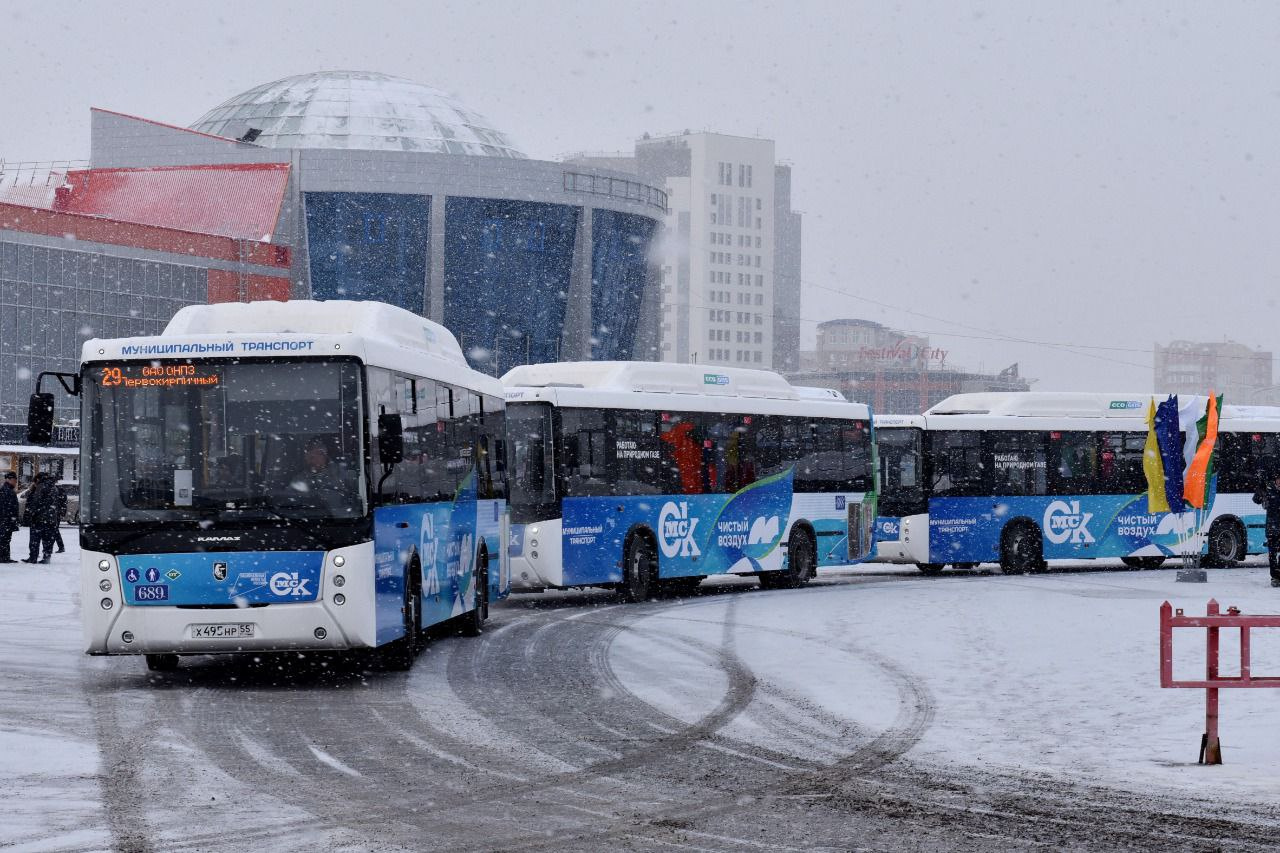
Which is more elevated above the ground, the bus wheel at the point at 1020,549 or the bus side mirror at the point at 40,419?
the bus side mirror at the point at 40,419

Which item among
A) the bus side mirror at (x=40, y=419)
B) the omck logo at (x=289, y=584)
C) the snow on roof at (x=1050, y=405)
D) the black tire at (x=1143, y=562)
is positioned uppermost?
the snow on roof at (x=1050, y=405)

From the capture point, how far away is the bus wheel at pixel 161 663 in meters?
15.9

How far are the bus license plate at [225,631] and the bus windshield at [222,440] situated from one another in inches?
32.5

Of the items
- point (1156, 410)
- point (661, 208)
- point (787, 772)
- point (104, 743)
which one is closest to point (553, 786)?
point (787, 772)

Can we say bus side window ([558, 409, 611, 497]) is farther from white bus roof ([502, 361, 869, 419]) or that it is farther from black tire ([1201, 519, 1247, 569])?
black tire ([1201, 519, 1247, 569])

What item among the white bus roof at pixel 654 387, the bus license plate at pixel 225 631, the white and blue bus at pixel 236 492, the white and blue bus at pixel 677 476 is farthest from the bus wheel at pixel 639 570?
the bus license plate at pixel 225 631

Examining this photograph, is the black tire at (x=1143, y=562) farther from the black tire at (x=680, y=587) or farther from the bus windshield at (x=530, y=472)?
the bus windshield at (x=530, y=472)

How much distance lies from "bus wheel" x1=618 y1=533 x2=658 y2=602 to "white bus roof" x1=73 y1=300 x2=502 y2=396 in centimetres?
782

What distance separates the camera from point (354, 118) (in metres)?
98.8

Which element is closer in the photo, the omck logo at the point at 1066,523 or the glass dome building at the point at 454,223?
the omck logo at the point at 1066,523

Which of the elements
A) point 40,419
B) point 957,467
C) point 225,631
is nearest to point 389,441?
point 225,631

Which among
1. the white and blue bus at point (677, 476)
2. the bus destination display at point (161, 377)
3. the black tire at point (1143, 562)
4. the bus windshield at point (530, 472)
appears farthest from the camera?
the black tire at point (1143, 562)

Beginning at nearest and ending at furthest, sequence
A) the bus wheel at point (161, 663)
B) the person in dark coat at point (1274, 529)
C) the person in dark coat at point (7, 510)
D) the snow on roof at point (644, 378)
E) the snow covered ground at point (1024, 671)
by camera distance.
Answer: the snow covered ground at point (1024, 671), the bus wheel at point (161, 663), the snow on roof at point (644, 378), the person in dark coat at point (1274, 529), the person in dark coat at point (7, 510)

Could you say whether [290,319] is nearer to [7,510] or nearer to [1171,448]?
[7,510]
